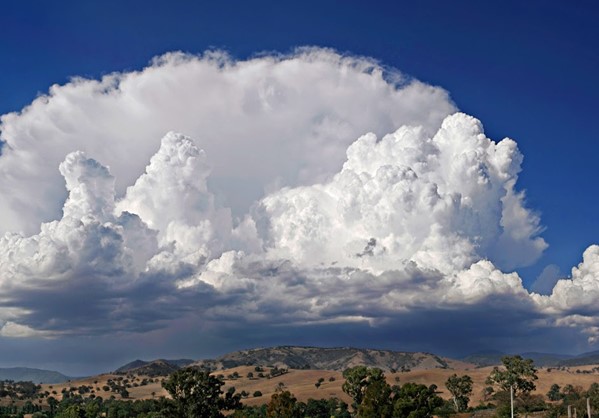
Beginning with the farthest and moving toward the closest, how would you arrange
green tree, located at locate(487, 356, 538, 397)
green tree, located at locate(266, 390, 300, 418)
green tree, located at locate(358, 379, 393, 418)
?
green tree, located at locate(487, 356, 538, 397) → green tree, located at locate(358, 379, 393, 418) → green tree, located at locate(266, 390, 300, 418)

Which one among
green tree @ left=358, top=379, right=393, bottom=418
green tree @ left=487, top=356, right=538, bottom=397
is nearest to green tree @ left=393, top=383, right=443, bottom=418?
green tree @ left=358, top=379, right=393, bottom=418

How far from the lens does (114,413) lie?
176250 millimetres

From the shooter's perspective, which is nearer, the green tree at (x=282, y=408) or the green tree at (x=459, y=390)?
the green tree at (x=282, y=408)

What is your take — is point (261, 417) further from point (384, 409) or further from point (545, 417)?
point (545, 417)

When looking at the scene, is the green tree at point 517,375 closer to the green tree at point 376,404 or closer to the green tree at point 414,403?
the green tree at point 414,403

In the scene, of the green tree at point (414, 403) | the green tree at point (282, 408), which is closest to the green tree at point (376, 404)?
the green tree at point (414, 403)

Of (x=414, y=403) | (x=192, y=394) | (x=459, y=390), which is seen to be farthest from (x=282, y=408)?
(x=459, y=390)

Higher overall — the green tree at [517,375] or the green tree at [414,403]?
the green tree at [517,375]

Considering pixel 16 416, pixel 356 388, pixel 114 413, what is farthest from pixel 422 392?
pixel 16 416

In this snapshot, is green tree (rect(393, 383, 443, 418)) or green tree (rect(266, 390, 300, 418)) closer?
green tree (rect(266, 390, 300, 418))

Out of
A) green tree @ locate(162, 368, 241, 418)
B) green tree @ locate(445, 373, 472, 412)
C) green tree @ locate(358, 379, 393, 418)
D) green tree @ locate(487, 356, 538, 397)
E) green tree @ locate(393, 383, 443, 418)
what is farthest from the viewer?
green tree @ locate(445, 373, 472, 412)

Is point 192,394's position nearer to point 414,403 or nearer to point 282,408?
point 282,408

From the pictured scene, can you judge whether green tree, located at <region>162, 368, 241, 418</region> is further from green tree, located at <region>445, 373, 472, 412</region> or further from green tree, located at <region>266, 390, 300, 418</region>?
green tree, located at <region>445, 373, 472, 412</region>

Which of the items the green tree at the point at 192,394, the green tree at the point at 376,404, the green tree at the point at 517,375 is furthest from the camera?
the green tree at the point at 517,375
